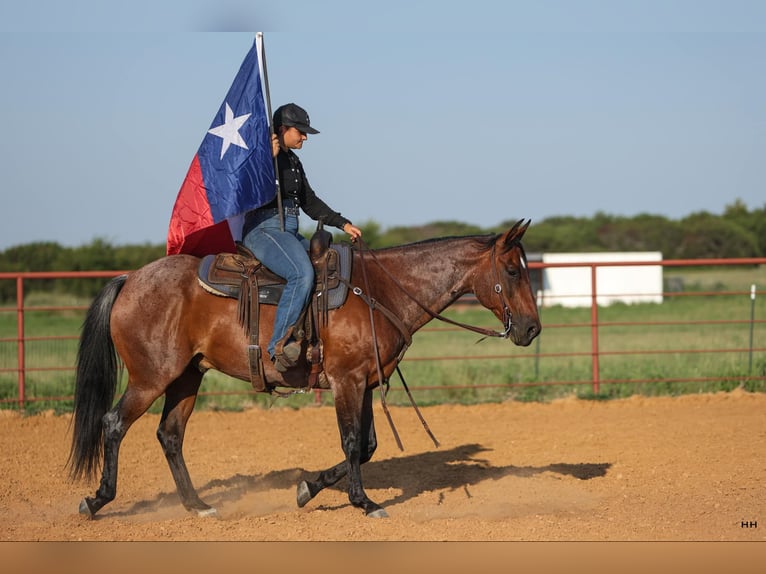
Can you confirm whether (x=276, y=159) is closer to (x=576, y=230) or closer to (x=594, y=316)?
(x=594, y=316)

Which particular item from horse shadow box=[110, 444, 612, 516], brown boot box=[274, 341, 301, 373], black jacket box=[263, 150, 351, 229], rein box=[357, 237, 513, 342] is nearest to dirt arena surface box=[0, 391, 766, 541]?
horse shadow box=[110, 444, 612, 516]

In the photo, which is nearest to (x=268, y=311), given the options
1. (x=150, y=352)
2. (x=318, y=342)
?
(x=318, y=342)

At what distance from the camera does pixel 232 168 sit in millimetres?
6543

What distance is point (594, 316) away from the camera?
452 inches

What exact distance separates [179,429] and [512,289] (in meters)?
2.73

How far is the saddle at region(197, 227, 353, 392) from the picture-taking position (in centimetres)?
628

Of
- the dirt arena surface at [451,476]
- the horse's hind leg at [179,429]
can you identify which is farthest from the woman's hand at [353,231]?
the dirt arena surface at [451,476]

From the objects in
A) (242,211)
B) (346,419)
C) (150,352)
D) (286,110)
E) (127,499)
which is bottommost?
(127,499)

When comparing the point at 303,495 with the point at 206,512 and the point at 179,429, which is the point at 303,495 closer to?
the point at 206,512

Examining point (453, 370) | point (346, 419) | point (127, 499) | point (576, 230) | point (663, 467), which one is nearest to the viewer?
point (346, 419)

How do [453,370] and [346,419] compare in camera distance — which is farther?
[453,370]

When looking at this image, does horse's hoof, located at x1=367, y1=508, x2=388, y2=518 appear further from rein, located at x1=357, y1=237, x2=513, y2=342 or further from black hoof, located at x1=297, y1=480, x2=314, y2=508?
rein, located at x1=357, y1=237, x2=513, y2=342

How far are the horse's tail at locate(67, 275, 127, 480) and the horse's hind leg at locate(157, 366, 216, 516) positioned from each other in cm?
44

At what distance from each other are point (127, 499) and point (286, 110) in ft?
11.1
